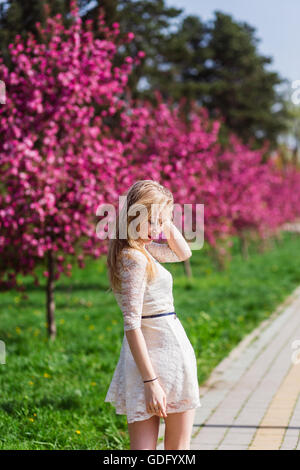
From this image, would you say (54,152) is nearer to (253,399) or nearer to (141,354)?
(253,399)

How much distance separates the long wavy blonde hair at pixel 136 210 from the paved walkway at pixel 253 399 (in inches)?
78.2

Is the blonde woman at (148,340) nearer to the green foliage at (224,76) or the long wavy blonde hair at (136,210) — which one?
the long wavy blonde hair at (136,210)

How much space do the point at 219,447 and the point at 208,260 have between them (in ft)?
54.0

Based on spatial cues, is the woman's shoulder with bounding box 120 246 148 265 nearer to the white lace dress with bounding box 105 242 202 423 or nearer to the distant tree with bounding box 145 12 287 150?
the white lace dress with bounding box 105 242 202 423

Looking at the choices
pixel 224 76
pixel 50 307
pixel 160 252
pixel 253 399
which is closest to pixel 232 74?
pixel 224 76

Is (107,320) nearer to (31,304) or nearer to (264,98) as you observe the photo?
(31,304)

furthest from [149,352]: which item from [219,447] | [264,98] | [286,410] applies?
[264,98]

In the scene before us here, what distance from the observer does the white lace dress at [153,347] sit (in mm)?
3096

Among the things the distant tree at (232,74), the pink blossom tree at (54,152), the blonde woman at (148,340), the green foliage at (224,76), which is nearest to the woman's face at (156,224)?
the blonde woman at (148,340)

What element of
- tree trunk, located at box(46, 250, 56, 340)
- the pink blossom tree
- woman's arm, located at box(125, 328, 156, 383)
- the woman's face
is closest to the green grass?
tree trunk, located at box(46, 250, 56, 340)

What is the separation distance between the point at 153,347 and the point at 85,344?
15.9 feet

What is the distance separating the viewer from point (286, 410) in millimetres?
5504

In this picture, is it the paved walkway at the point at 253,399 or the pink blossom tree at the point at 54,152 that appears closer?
the paved walkway at the point at 253,399

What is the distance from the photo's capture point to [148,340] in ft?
10.4
